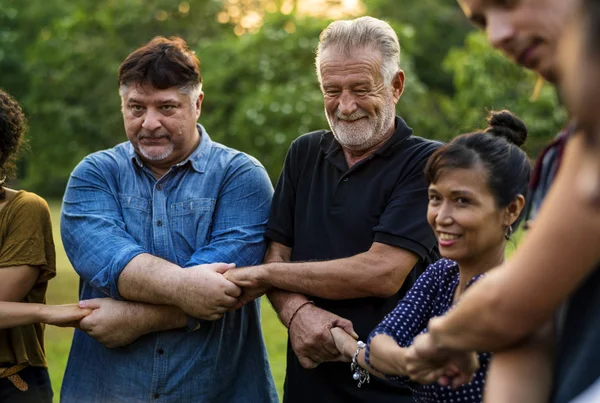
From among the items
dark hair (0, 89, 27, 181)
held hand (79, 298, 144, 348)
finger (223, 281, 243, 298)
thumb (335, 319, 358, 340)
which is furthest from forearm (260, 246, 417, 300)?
dark hair (0, 89, 27, 181)

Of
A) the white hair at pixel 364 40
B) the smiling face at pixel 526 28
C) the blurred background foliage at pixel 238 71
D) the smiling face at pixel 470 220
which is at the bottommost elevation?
the blurred background foliage at pixel 238 71

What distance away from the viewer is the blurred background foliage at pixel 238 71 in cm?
2402

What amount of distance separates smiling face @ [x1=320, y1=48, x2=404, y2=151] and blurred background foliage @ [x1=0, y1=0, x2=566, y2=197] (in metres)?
12.2

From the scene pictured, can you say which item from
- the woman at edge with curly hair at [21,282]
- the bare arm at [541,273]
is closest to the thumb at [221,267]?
the woman at edge with curly hair at [21,282]

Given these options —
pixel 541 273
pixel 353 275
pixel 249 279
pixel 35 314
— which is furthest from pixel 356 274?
pixel 541 273

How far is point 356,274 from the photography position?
369 cm

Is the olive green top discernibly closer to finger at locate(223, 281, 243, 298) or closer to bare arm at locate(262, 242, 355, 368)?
finger at locate(223, 281, 243, 298)

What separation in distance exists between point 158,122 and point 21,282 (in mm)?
955

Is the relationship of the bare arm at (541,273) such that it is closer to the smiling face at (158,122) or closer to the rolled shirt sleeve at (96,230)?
the rolled shirt sleeve at (96,230)

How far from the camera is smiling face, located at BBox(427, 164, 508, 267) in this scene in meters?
3.00

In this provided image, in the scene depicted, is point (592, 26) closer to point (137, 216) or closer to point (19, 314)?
point (137, 216)

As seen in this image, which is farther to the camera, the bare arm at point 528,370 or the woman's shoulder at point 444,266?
the woman's shoulder at point 444,266

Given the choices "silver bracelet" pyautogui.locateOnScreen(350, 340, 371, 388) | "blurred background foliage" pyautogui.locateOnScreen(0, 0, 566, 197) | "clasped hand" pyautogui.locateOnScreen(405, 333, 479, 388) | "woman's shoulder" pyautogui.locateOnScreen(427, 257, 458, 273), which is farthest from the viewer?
"blurred background foliage" pyautogui.locateOnScreen(0, 0, 566, 197)

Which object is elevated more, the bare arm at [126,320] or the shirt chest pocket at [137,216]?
the shirt chest pocket at [137,216]
